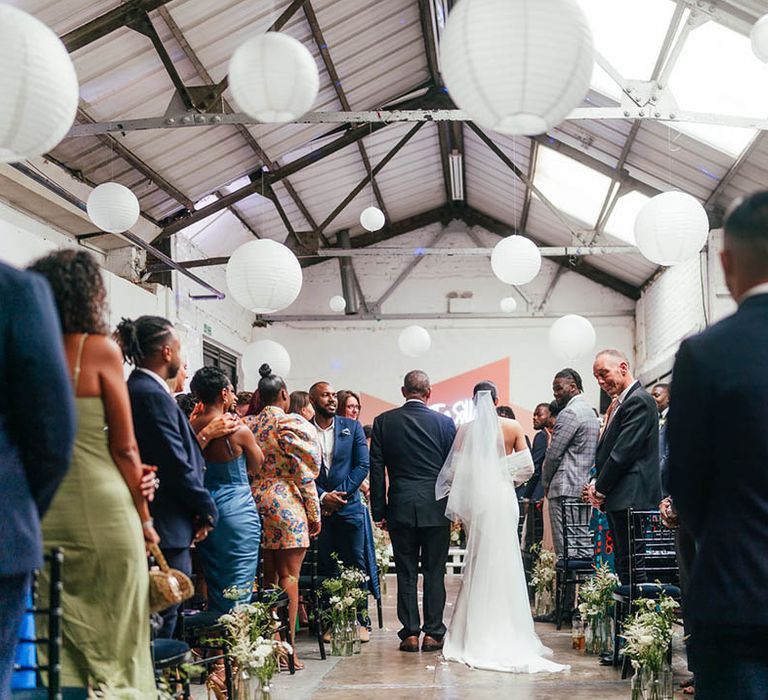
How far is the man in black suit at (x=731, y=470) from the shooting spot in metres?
1.70

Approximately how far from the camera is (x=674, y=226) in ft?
19.7

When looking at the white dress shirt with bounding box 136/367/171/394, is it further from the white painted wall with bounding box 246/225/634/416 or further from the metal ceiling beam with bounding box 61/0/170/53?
the white painted wall with bounding box 246/225/634/416

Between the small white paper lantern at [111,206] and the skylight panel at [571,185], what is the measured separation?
6.17 metres

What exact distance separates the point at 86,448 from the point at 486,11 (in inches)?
75.2

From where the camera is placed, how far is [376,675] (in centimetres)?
495

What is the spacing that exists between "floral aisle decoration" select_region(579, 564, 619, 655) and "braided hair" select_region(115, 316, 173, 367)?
2.85 meters

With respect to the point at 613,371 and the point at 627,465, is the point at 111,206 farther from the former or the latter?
the point at 627,465

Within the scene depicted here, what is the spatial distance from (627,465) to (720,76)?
167 inches

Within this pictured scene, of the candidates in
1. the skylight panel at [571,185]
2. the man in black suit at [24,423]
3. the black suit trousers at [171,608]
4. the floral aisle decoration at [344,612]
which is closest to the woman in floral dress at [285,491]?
the floral aisle decoration at [344,612]

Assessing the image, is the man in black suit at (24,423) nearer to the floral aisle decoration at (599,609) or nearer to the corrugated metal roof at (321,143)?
the floral aisle decoration at (599,609)

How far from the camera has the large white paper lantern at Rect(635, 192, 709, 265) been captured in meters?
6.02

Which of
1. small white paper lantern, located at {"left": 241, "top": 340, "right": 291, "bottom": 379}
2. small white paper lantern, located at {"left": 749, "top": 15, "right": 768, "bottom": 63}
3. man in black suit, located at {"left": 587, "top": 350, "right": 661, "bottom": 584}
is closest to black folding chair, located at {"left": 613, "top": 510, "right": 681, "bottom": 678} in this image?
man in black suit, located at {"left": 587, "top": 350, "right": 661, "bottom": 584}

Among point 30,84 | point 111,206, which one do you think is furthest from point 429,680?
point 111,206

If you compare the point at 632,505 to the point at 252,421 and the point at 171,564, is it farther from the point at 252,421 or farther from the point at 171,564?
the point at 171,564
